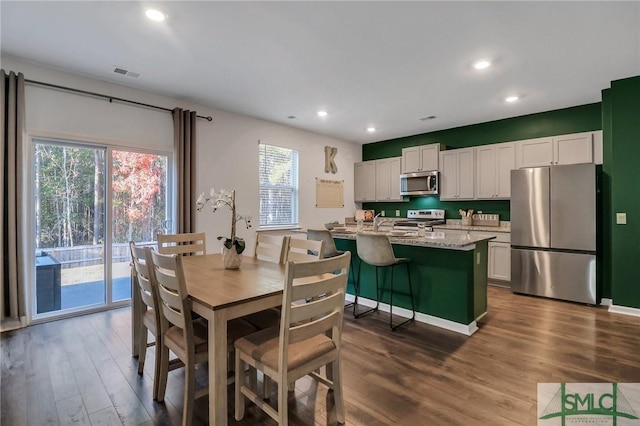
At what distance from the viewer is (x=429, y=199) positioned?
242 inches

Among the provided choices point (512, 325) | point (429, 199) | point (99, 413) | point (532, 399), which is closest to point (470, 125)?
point (429, 199)

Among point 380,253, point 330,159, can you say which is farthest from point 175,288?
point 330,159

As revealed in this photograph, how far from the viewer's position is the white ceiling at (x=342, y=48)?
2303mm

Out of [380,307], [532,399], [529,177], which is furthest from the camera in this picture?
[529,177]

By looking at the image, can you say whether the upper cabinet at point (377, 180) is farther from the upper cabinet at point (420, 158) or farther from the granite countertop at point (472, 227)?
the granite countertop at point (472, 227)

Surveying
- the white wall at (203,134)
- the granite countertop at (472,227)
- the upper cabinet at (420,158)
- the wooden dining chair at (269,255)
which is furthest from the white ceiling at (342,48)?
the granite countertop at (472,227)

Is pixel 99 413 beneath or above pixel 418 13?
beneath

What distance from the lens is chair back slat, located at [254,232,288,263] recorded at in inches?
101

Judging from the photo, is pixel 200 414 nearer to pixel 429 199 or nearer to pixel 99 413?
pixel 99 413

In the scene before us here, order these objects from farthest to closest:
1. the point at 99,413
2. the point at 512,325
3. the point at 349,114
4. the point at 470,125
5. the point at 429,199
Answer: the point at 429,199 < the point at 470,125 < the point at 349,114 < the point at 512,325 < the point at 99,413

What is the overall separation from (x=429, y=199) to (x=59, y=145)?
18.9ft

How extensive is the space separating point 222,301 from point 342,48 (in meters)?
2.44

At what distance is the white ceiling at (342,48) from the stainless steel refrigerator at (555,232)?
1104mm

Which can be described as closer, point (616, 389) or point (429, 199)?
point (616, 389)
